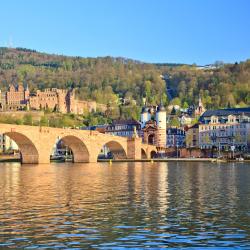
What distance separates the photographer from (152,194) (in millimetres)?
33938

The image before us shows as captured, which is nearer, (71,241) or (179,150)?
(71,241)

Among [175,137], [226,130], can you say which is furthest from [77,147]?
[175,137]

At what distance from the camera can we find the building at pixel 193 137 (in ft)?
465

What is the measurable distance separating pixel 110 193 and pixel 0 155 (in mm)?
114323

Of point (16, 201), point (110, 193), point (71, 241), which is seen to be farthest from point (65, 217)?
point (110, 193)

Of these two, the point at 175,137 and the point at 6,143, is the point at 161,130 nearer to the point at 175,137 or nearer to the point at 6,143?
the point at 175,137

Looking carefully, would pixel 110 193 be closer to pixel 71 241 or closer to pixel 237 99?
pixel 71 241

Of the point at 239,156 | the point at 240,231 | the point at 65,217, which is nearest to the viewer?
the point at 240,231

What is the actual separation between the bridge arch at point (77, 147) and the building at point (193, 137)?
46999 mm

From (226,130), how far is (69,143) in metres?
49.9

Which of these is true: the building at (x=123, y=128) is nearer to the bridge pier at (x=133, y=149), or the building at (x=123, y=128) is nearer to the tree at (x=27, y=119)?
the tree at (x=27, y=119)

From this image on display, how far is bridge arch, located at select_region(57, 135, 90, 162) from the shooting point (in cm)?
9244

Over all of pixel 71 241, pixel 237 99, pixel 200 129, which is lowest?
pixel 71 241

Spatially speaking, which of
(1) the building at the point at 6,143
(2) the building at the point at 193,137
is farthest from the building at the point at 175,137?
(1) the building at the point at 6,143
